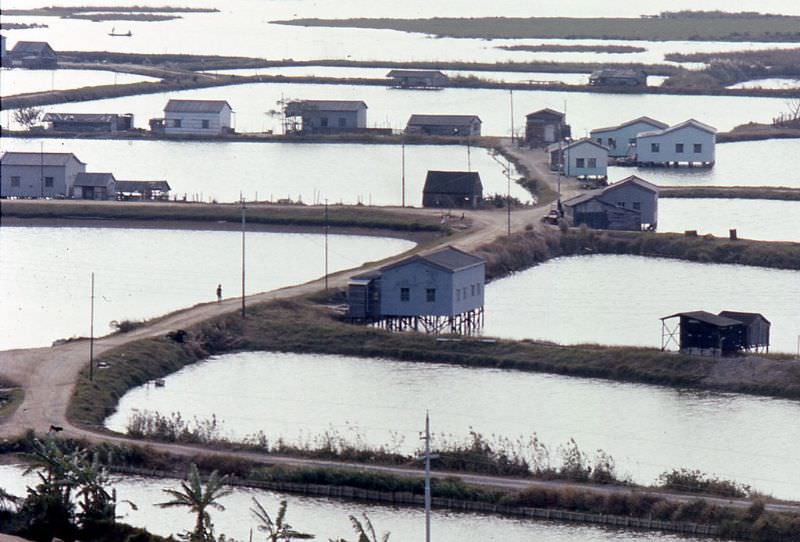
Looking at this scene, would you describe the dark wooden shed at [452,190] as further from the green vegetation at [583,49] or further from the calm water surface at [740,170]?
the green vegetation at [583,49]

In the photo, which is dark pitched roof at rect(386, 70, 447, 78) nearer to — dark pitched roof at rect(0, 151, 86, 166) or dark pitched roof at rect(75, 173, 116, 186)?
dark pitched roof at rect(0, 151, 86, 166)

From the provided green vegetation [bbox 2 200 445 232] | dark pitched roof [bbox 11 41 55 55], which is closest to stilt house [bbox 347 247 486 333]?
green vegetation [bbox 2 200 445 232]

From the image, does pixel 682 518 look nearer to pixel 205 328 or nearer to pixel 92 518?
pixel 92 518

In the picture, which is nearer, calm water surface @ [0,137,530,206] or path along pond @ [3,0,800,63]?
calm water surface @ [0,137,530,206]

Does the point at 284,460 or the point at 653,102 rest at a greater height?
the point at 653,102

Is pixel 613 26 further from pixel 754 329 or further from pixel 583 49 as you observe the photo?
pixel 754 329

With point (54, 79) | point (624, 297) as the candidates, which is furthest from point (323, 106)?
point (624, 297)

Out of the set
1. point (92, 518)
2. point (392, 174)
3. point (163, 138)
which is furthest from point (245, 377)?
point (163, 138)
